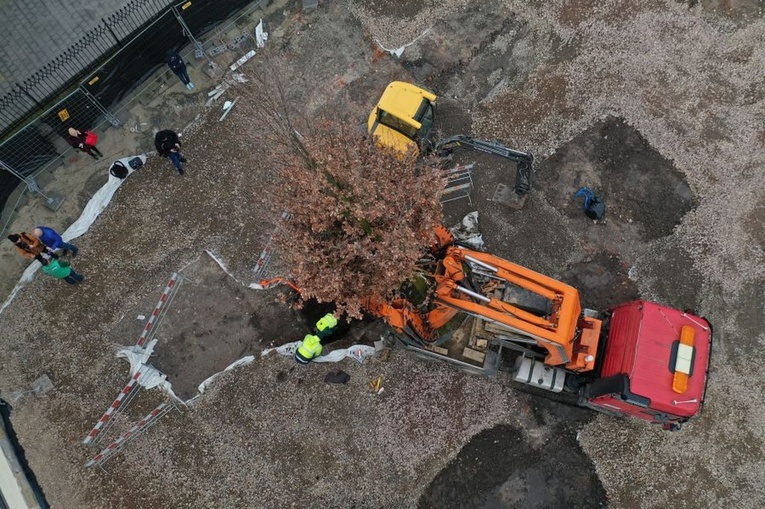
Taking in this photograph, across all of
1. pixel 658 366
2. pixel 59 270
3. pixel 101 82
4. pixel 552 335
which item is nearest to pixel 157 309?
pixel 59 270

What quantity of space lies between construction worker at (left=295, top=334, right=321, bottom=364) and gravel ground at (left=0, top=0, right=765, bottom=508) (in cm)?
92

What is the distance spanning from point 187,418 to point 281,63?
10880mm

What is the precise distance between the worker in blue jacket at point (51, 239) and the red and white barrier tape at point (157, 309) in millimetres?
2957

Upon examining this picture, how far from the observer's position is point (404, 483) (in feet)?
41.6

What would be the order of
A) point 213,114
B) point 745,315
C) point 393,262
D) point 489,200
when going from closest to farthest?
point 393,262
point 745,315
point 489,200
point 213,114

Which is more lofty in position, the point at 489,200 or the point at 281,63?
the point at 281,63

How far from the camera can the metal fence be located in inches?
579

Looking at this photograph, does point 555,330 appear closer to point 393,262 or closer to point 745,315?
point 393,262

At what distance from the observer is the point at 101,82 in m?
15.2

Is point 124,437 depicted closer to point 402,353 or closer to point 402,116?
point 402,353

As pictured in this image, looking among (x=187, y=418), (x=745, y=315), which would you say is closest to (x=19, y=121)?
(x=187, y=418)

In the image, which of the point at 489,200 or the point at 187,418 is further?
the point at 489,200

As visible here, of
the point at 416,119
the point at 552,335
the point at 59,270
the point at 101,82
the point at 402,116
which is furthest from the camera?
the point at 101,82

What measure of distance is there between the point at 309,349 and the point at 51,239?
7545mm
